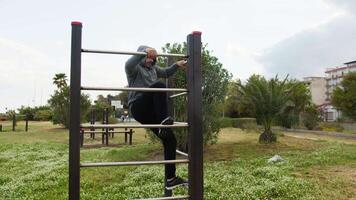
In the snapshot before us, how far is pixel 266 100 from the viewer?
1797 centimetres

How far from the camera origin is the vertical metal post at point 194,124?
387cm

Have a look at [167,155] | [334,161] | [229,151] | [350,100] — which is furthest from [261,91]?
[350,100]

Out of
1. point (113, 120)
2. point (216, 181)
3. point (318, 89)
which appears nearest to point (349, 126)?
point (113, 120)

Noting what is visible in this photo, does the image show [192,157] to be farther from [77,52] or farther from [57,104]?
[57,104]

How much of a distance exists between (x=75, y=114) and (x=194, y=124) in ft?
3.84

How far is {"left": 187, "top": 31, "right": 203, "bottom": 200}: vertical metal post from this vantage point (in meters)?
3.87

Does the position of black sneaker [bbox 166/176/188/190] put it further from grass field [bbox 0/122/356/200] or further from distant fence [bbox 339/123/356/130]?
distant fence [bbox 339/123/356/130]

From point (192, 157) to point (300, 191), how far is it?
3335 millimetres

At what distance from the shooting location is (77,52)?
3510mm

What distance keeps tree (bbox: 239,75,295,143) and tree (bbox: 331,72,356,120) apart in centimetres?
1608

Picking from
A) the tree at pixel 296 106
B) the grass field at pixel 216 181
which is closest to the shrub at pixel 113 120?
the tree at pixel 296 106

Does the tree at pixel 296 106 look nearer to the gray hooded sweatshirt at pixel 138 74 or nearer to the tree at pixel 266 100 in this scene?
the tree at pixel 266 100

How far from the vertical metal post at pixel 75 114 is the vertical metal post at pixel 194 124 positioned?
1.10m

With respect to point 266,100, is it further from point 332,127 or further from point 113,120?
point 332,127
